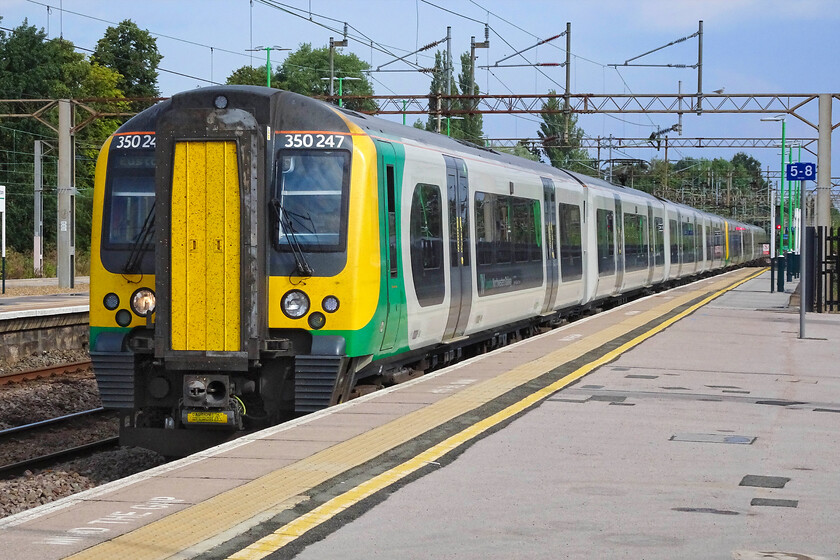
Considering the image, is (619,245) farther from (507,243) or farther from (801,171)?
(507,243)

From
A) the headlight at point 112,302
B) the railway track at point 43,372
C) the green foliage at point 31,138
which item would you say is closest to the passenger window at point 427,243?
the headlight at point 112,302

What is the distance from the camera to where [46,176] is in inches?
2721

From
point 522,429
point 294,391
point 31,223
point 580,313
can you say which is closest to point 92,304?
point 294,391

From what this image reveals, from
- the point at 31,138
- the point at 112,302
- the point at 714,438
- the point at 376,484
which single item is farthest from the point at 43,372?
the point at 31,138

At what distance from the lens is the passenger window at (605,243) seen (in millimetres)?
26297

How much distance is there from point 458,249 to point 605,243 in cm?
1305

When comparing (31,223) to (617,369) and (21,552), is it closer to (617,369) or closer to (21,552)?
(617,369)

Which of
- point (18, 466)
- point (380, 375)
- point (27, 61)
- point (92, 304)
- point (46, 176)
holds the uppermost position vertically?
point (27, 61)

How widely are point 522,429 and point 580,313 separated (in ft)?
56.2

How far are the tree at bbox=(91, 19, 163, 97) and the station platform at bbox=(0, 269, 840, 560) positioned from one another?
71673 millimetres

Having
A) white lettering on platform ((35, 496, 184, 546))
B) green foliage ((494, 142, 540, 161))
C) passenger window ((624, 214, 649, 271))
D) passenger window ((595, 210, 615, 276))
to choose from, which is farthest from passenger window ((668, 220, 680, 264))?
white lettering on platform ((35, 496, 184, 546))

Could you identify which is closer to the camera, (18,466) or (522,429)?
(522,429)

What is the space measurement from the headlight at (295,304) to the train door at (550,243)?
33.4ft

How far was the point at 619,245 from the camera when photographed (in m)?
29.0
